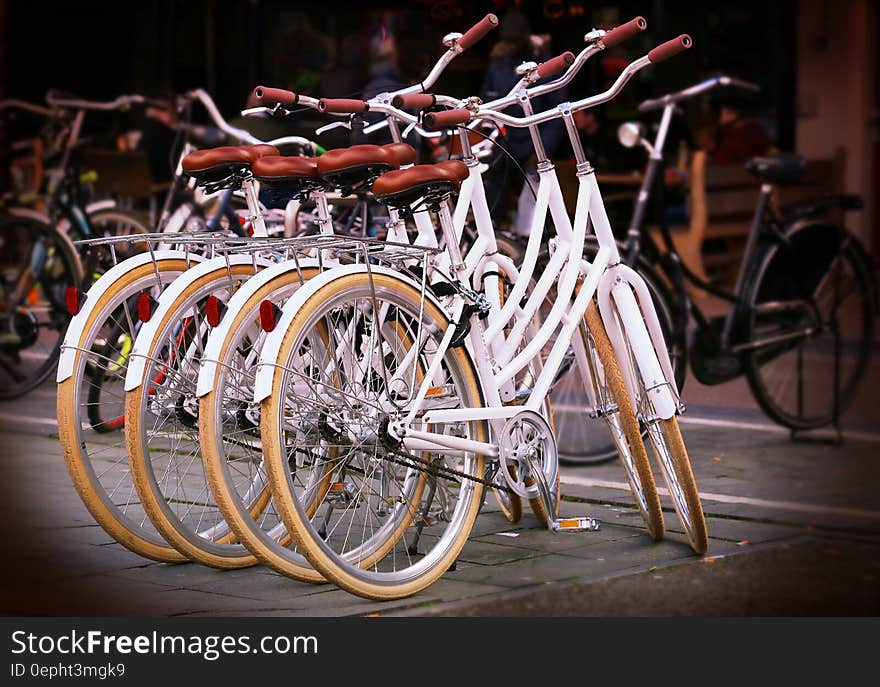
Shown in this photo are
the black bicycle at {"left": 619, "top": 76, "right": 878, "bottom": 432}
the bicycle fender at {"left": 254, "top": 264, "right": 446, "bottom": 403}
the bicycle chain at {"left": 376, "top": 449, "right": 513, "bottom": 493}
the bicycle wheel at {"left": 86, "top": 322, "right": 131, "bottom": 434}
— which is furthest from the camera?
the black bicycle at {"left": 619, "top": 76, "right": 878, "bottom": 432}

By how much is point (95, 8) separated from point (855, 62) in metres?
8.36

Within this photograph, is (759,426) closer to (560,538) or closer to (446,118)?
(560,538)

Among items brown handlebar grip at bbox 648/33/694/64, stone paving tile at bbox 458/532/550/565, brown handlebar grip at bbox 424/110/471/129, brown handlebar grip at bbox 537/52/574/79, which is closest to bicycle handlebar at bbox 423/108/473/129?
brown handlebar grip at bbox 424/110/471/129

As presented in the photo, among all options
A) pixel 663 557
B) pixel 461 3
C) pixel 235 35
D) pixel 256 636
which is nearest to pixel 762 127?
pixel 235 35

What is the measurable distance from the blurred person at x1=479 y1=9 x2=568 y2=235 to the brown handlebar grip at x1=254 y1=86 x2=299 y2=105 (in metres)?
1.52

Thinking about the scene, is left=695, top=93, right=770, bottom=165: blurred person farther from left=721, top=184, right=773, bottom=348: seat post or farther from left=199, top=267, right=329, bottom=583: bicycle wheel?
left=199, top=267, right=329, bottom=583: bicycle wheel

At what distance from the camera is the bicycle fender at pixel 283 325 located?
13.6 feet

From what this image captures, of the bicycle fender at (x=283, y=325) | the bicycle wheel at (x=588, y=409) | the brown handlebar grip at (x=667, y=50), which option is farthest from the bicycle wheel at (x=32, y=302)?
the brown handlebar grip at (x=667, y=50)

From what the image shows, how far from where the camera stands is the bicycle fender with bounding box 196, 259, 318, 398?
4.32 metres

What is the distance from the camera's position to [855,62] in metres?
14.7

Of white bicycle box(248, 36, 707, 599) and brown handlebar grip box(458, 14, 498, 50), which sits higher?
brown handlebar grip box(458, 14, 498, 50)

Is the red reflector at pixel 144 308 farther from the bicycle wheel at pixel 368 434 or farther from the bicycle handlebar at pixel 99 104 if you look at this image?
the bicycle handlebar at pixel 99 104

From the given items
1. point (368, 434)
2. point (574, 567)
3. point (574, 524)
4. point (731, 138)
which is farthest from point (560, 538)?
point (731, 138)

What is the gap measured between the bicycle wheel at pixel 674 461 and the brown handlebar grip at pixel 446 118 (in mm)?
855
